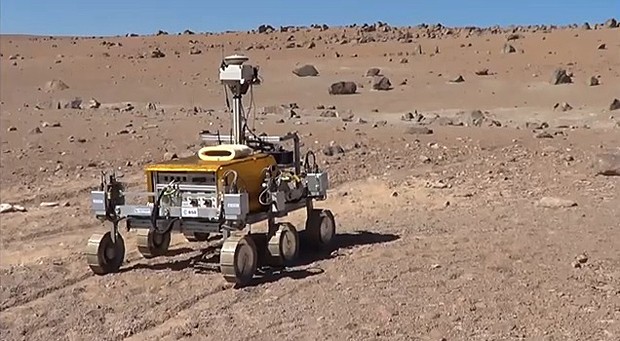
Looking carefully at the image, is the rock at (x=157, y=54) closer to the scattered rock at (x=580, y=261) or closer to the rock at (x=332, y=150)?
the rock at (x=332, y=150)

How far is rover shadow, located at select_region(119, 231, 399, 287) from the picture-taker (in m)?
7.84

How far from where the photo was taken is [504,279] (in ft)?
23.9

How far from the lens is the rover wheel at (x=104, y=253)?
8117mm

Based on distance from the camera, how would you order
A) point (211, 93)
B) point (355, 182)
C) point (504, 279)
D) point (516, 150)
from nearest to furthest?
point (504, 279)
point (355, 182)
point (516, 150)
point (211, 93)

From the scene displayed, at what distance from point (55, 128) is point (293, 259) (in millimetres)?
11174

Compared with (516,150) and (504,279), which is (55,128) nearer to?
(516,150)

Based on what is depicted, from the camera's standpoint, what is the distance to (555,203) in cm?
1038

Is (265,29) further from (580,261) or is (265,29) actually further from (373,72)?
(580,261)

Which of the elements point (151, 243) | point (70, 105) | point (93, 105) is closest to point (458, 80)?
point (93, 105)

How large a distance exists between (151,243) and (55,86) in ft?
73.2

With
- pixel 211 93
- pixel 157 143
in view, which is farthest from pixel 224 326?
pixel 211 93

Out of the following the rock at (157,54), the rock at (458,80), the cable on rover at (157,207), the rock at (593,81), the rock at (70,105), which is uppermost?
the cable on rover at (157,207)

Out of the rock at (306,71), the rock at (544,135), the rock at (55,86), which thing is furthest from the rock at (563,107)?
the rock at (55,86)

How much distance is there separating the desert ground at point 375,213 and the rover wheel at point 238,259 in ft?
0.36
